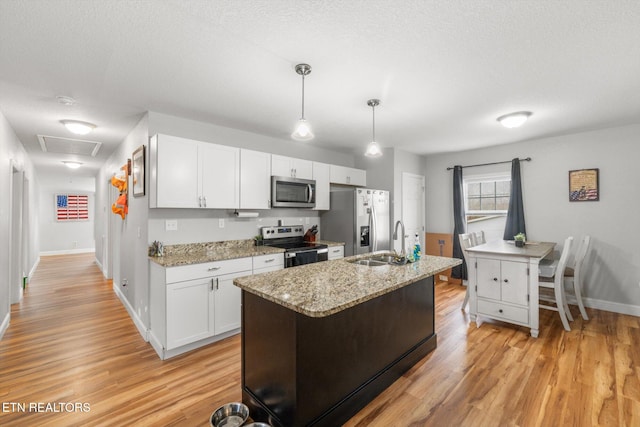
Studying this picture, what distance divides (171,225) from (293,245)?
5.01 ft

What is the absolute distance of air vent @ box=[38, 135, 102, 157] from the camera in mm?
4188

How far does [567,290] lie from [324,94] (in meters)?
4.38

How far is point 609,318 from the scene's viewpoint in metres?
3.63

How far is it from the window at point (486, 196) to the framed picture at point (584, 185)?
836mm

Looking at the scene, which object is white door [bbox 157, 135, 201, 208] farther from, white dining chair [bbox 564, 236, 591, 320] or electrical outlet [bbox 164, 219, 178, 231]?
white dining chair [bbox 564, 236, 591, 320]

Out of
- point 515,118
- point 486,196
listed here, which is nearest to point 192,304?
point 515,118

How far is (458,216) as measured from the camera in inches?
205

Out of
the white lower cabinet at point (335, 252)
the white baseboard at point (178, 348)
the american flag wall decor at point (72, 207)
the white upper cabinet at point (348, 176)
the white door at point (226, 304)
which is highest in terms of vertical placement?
the white upper cabinet at point (348, 176)

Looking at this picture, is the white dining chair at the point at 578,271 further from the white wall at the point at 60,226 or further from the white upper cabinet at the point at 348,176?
the white wall at the point at 60,226

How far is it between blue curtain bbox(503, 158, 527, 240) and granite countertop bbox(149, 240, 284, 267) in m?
3.75

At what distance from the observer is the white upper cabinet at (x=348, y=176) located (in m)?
4.56

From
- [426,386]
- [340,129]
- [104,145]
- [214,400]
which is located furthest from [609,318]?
[104,145]

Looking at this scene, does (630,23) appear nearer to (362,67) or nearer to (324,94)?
(362,67)

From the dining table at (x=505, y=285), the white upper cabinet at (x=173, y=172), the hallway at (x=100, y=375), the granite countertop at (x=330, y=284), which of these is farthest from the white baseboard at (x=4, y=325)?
the dining table at (x=505, y=285)
